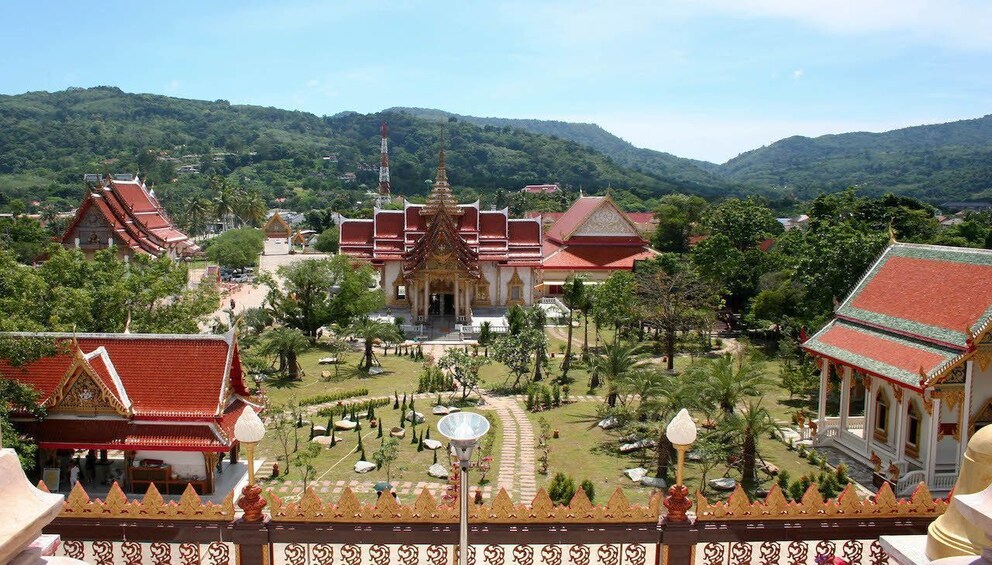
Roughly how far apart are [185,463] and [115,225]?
38.7m

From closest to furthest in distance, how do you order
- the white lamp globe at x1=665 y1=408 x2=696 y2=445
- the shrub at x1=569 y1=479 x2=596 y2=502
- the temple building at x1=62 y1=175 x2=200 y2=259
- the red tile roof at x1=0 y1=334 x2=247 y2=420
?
the white lamp globe at x1=665 y1=408 x2=696 y2=445, the shrub at x1=569 y1=479 x2=596 y2=502, the red tile roof at x1=0 y1=334 x2=247 y2=420, the temple building at x1=62 y1=175 x2=200 y2=259

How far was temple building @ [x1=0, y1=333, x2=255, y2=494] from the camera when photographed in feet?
55.3

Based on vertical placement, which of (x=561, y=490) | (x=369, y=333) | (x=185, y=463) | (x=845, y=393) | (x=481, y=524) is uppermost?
(x=481, y=524)

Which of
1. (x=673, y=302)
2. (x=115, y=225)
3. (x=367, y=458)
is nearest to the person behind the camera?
(x=367, y=458)

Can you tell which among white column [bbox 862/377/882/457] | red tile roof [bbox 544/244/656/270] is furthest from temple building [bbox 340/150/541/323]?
white column [bbox 862/377/882/457]

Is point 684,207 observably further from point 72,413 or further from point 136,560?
point 136,560

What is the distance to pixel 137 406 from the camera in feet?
56.4

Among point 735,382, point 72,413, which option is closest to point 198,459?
point 72,413

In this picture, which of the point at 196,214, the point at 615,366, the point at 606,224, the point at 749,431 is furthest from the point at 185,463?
the point at 196,214

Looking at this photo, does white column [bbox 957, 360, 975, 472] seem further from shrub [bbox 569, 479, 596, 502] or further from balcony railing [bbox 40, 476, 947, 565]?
balcony railing [bbox 40, 476, 947, 565]

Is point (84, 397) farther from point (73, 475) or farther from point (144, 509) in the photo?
point (144, 509)

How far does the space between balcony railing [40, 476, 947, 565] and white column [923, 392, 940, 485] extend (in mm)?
10120

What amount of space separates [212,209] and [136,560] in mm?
98108

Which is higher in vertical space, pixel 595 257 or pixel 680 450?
pixel 680 450
